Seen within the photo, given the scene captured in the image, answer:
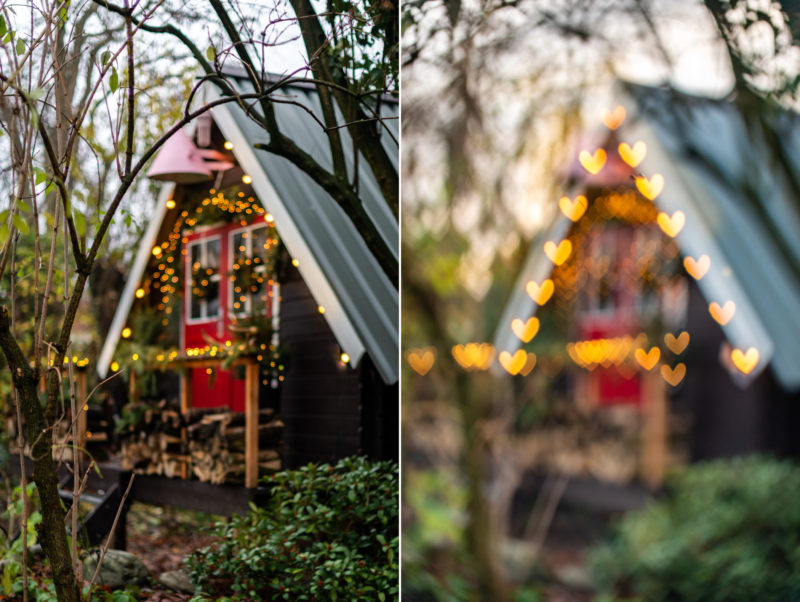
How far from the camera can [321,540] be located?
3.05 m

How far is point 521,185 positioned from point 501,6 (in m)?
0.71

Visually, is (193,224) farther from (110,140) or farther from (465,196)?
(465,196)

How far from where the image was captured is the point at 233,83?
3.35 metres

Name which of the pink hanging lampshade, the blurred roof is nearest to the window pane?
the pink hanging lampshade

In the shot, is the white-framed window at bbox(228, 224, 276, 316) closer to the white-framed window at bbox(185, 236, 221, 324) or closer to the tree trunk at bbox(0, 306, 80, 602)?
the white-framed window at bbox(185, 236, 221, 324)

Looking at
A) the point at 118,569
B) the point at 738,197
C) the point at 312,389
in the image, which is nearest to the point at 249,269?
the point at 312,389

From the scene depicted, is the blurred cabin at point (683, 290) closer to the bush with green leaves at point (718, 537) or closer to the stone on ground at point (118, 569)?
the bush with green leaves at point (718, 537)

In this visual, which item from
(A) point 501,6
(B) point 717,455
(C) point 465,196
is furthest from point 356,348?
(B) point 717,455

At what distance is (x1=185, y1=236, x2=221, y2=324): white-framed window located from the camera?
3449 millimetres

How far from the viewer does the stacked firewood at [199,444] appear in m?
3.19

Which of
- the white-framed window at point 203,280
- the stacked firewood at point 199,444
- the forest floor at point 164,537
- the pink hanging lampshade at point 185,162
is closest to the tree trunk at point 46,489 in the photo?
the forest floor at point 164,537

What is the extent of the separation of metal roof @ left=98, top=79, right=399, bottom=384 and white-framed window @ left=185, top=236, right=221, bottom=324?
13.4 inches

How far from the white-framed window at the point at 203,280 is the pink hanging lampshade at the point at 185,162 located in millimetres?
251

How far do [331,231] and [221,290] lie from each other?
53cm
